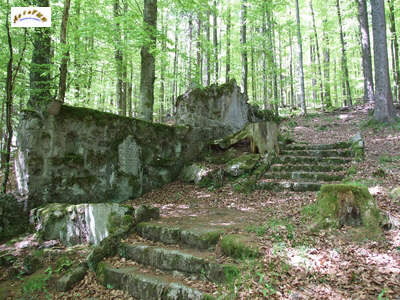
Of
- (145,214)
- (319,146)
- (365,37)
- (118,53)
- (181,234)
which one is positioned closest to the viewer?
(181,234)

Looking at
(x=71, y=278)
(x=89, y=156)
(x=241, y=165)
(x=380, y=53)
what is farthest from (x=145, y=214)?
(x=380, y=53)

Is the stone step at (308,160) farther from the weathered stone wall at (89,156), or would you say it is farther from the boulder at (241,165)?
the weathered stone wall at (89,156)

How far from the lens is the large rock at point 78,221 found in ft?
15.0

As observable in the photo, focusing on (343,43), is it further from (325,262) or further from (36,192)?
(36,192)

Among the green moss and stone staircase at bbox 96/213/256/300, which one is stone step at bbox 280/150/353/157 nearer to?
stone staircase at bbox 96/213/256/300

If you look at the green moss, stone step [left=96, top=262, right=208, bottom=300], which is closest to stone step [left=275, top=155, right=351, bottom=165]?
the green moss

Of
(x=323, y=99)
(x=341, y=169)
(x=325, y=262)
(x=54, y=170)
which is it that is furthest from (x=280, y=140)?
(x=323, y=99)

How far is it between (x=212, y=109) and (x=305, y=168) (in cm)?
409

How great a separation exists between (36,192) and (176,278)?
3.61 metres

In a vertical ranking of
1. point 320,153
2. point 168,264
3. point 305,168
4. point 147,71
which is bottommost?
point 168,264

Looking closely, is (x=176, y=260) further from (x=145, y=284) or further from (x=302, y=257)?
(x=302, y=257)

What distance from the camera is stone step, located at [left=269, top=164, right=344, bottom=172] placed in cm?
687

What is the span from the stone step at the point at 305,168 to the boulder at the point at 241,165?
59 centimetres

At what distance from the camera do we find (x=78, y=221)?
4668 mm
